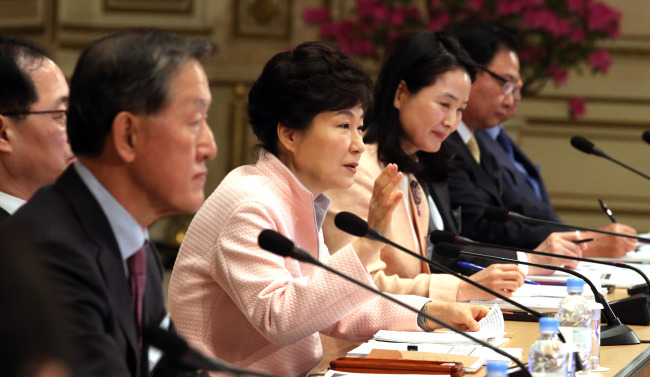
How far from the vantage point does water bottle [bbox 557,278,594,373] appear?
2.01 meters

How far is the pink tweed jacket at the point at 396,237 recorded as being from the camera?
261 cm

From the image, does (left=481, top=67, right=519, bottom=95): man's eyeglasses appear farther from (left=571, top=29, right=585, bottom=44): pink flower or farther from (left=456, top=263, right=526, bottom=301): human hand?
(left=456, top=263, right=526, bottom=301): human hand

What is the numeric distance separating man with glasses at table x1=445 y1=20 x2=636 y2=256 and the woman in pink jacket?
4.45 feet

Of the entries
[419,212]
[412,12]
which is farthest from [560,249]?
[412,12]

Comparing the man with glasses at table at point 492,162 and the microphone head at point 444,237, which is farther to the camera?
the man with glasses at table at point 492,162

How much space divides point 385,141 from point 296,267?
3.08 feet

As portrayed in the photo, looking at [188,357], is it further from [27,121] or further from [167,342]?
[27,121]

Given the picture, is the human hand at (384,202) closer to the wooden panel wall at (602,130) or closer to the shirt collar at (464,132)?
the shirt collar at (464,132)

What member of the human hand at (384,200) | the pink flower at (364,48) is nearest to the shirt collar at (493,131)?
the pink flower at (364,48)

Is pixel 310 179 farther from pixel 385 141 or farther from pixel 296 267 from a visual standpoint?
pixel 385 141

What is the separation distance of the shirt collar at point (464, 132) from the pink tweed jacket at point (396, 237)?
80cm

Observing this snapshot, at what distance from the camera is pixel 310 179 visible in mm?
2332

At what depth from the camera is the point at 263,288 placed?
199 cm

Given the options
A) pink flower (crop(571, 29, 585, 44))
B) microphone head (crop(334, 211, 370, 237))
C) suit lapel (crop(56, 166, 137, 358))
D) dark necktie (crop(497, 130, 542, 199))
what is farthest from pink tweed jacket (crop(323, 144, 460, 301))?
pink flower (crop(571, 29, 585, 44))
